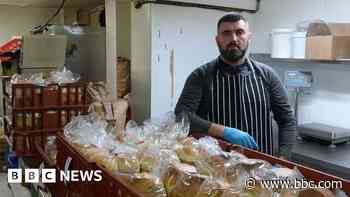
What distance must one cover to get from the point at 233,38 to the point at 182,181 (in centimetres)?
114

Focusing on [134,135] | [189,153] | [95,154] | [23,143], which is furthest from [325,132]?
[23,143]

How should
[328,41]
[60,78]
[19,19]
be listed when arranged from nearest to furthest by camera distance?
[328,41]
[60,78]
[19,19]

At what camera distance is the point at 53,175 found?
1.47 m

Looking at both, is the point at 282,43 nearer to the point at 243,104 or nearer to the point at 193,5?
the point at 193,5

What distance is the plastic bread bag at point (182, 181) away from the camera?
0.80 metres

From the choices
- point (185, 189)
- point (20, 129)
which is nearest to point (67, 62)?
point (20, 129)

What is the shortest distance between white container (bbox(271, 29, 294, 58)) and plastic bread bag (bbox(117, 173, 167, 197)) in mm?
2413

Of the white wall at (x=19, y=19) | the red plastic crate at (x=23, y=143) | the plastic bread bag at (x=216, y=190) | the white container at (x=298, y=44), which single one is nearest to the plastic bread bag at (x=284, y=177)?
the plastic bread bag at (x=216, y=190)

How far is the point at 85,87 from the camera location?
3.24 m

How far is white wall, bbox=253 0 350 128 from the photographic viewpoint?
2.92m

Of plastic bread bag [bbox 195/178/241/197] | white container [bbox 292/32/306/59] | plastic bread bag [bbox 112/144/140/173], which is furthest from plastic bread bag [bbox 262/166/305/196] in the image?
white container [bbox 292/32/306/59]

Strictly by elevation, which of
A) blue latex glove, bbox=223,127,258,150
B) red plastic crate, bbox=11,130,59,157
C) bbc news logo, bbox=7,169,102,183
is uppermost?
blue latex glove, bbox=223,127,258,150

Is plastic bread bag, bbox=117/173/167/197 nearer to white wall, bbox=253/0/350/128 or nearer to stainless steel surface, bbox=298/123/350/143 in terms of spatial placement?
stainless steel surface, bbox=298/123/350/143

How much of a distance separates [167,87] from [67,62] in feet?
4.42
